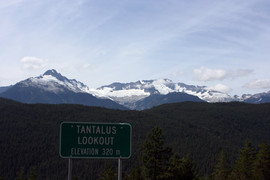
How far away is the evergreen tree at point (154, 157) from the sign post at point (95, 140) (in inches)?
1042

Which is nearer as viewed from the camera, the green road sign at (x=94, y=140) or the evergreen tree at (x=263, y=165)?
the green road sign at (x=94, y=140)

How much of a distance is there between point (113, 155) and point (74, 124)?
175cm

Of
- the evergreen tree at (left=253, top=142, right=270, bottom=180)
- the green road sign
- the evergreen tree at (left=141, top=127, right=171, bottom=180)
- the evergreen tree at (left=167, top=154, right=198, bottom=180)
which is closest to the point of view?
the green road sign

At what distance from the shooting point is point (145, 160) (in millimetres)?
38844

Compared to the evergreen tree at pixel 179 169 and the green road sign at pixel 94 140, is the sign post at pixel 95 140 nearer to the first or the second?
the green road sign at pixel 94 140

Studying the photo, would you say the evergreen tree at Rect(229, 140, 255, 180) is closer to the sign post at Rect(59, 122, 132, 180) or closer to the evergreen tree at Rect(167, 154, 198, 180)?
the evergreen tree at Rect(167, 154, 198, 180)

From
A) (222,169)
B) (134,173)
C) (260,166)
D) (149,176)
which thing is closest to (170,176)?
(149,176)

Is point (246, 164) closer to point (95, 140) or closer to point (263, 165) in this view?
point (263, 165)

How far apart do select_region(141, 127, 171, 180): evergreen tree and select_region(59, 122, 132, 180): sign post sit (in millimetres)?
26469

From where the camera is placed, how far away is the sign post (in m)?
12.3

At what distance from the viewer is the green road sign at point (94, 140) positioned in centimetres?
1227

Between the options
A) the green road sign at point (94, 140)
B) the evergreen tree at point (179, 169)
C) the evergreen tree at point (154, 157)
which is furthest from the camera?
the evergreen tree at point (179, 169)

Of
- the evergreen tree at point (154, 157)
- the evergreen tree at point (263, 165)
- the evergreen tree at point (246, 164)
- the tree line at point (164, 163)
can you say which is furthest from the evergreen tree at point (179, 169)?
the evergreen tree at point (246, 164)

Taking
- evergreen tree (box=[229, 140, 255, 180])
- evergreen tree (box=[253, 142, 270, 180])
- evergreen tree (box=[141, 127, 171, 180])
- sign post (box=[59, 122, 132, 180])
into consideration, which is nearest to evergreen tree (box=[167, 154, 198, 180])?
evergreen tree (box=[141, 127, 171, 180])
